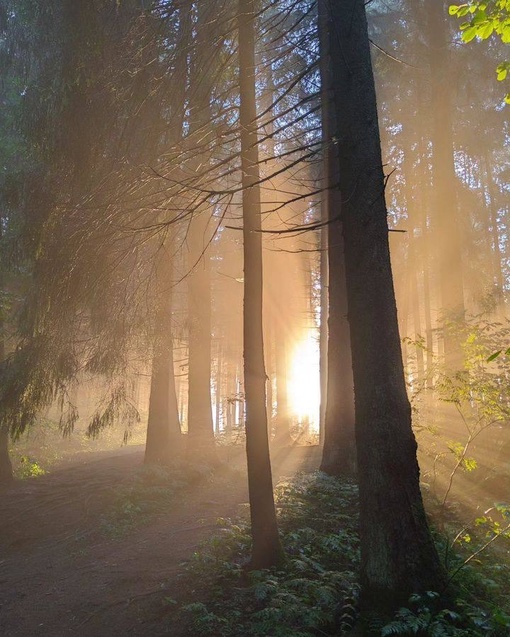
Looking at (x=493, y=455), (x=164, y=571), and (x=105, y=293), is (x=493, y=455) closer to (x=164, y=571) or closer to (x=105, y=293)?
(x=164, y=571)

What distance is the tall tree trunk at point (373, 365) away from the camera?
15.2 ft

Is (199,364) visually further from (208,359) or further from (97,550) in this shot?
(97,550)

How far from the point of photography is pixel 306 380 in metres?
32.0

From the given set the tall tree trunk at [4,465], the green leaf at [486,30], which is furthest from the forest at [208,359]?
the tall tree trunk at [4,465]

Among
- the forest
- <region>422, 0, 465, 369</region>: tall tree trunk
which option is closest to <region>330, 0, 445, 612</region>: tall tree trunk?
the forest

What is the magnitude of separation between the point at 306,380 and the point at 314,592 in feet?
88.8

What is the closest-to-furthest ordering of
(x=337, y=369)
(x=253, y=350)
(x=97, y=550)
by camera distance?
(x=253, y=350)
(x=97, y=550)
(x=337, y=369)

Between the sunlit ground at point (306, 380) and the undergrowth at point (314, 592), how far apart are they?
19953 mm

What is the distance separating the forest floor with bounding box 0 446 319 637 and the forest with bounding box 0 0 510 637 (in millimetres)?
45

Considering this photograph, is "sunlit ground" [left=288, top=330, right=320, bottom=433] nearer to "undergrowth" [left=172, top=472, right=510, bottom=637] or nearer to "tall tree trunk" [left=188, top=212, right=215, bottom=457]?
"tall tree trunk" [left=188, top=212, right=215, bottom=457]

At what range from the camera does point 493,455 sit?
10.6m

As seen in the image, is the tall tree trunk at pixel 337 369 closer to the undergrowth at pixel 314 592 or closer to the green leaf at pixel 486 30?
the undergrowth at pixel 314 592

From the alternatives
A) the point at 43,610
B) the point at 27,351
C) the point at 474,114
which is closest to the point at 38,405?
the point at 27,351

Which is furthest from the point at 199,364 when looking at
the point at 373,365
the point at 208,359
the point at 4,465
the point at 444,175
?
the point at 373,365
